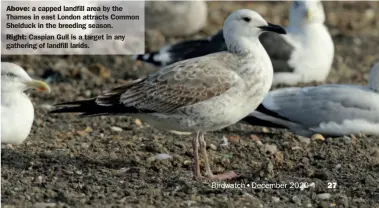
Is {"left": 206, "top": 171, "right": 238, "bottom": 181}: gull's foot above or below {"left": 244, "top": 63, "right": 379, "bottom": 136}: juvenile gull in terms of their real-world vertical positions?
below

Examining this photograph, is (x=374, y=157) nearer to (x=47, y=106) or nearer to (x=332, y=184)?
(x=332, y=184)

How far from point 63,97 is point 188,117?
3.29m

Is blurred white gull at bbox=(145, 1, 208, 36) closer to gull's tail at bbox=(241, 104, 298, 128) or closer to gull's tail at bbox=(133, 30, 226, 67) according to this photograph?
gull's tail at bbox=(133, 30, 226, 67)

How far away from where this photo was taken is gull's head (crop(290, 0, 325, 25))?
10.1 meters

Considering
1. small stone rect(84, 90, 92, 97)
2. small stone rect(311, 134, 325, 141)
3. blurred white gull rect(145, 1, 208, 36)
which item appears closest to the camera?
small stone rect(311, 134, 325, 141)

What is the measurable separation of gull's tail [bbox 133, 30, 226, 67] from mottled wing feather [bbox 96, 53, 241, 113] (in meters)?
3.43

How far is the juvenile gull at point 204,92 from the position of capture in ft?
19.4

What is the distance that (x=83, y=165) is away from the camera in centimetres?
621

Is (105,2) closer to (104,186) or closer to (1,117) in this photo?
(1,117)

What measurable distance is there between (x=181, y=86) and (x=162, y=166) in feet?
2.14

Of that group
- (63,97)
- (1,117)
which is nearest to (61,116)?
(63,97)

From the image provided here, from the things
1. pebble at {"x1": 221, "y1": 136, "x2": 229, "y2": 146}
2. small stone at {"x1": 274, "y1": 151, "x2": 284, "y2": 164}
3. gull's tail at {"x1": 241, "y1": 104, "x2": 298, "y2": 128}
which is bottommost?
small stone at {"x1": 274, "y1": 151, "x2": 284, "y2": 164}

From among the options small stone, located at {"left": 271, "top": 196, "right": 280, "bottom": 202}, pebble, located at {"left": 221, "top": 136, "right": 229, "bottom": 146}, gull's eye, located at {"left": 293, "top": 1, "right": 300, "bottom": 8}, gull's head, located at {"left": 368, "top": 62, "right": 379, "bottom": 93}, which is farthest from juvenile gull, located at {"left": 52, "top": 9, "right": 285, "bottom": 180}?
gull's eye, located at {"left": 293, "top": 1, "right": 300, "bottom": 8}

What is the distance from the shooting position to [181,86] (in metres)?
6.02
